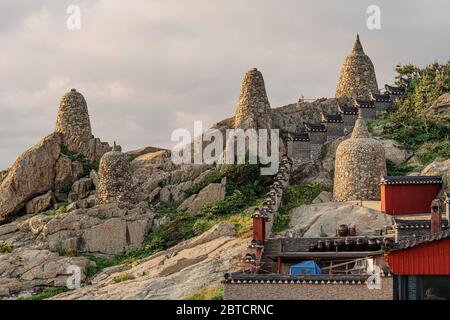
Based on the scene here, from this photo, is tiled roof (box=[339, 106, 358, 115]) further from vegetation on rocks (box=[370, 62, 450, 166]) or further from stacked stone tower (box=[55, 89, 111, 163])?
stacked stone tower (box=[55, 89, 111, 163])

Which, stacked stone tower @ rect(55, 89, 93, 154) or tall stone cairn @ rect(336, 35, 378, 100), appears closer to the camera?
stacked stone tower @ rect(55, 89, 93, 154)

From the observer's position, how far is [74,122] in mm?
69438

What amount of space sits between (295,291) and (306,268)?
3.73 metres

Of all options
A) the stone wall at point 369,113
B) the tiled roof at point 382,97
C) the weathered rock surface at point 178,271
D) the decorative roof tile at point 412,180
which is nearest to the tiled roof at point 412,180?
the decorative roof tile at point 412,180

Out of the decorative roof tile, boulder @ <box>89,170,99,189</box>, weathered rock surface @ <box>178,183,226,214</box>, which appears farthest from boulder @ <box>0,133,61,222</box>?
the decorative roof tile

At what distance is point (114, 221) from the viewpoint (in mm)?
61062

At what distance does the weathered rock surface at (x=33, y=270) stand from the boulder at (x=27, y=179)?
Result: 6442 millimetres

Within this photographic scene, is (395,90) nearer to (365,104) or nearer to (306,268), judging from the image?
(365,104)

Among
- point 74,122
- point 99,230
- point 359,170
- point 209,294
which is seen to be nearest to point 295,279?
point 209,294

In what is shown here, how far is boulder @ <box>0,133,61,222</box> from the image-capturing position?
66.1 meters

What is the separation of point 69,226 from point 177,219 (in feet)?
22.9

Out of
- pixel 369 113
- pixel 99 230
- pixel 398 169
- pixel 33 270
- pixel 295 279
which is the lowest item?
pixel 33 270

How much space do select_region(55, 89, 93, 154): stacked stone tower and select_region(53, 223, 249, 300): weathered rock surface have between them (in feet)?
47.1
